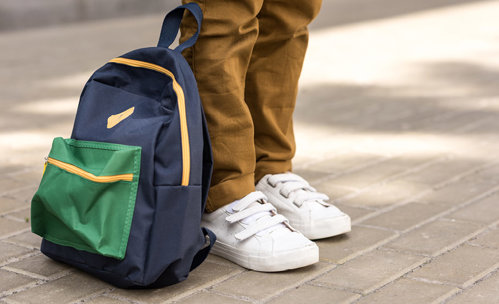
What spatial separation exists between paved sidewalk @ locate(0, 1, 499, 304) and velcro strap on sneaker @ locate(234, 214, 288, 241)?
9cm

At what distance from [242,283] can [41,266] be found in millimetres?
544

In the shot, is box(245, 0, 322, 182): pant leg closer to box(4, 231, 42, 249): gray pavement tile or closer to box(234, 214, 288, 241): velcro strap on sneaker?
box(234, 214, 288, 241): velcro strap on sneaker

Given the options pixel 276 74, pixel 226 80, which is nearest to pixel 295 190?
pixel 276 74

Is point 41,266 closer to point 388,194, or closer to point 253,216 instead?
point 253,216

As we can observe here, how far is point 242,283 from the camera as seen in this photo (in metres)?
1.84

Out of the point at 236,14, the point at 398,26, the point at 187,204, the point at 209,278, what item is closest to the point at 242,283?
the point at 209,278

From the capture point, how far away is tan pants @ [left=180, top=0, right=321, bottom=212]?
6.14 feet

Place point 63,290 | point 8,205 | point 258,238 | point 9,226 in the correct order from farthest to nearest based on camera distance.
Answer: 1. point 8,205
2. point 9,226
3. point 258,238
4. point 63,290

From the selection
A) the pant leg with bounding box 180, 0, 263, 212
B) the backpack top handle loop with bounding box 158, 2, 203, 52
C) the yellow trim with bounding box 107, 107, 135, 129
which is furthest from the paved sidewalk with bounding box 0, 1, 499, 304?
the backpack top handle loop with bounding box 158, 2, 203, 52

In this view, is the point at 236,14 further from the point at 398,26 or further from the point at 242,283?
the point at 398,26

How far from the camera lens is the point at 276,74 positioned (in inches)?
85.7

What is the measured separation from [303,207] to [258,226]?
0.24m

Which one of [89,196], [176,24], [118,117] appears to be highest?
[176,24]

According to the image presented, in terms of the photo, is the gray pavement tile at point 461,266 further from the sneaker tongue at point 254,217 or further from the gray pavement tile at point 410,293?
the sneaker tongue at point 254,217
